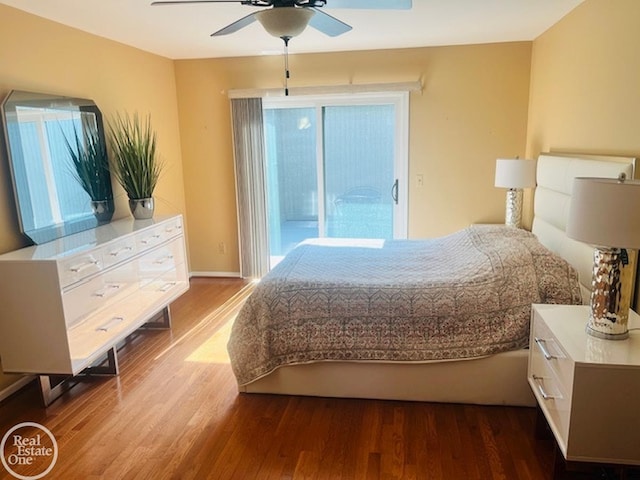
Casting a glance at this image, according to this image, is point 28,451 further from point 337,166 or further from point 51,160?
point 337,166

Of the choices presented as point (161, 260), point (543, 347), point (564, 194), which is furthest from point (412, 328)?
point (161, 260)

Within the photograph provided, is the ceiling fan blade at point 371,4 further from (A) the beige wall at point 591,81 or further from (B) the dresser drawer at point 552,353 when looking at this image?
(B) the dresser drawer at point 552,353

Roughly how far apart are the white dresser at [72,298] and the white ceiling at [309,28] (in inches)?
58.2

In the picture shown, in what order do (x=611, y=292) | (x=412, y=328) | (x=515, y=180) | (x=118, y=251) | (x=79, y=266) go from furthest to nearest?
1. (x=515, y=180)
2. (x=118, y=251)
3. (x=79, y=266)
4. (x=412, y=328)
5. (x=611, y=292)

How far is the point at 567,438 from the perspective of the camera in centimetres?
174

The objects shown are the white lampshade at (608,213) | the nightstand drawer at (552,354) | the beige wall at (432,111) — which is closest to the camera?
the white lampshade at (608,213)

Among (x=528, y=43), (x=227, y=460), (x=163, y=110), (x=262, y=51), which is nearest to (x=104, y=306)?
(x=227, y=460)

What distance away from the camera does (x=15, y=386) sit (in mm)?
2818

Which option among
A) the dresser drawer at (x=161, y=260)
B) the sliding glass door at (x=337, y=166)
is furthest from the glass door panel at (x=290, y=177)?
the dresser drawer at (x=161, y=260)

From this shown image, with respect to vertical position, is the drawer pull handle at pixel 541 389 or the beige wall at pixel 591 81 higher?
the beige wall at pixel 591 81

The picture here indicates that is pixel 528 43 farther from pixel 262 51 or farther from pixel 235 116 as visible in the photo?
pixel 235 116

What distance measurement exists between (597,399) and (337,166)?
11.6ft

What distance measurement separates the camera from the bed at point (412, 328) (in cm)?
248

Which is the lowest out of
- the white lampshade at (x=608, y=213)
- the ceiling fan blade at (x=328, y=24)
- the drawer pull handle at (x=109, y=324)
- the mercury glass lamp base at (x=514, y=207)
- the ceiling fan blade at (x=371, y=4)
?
the drawer pull handle at (x=109, y=324)
